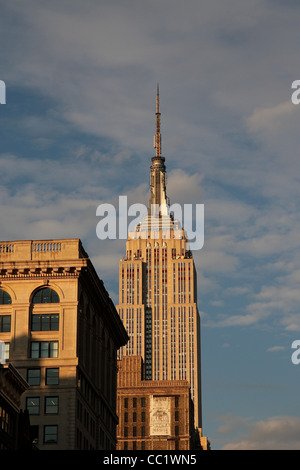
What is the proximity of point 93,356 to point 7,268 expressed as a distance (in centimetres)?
1595

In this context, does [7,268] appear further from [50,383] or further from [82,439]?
[82,439]

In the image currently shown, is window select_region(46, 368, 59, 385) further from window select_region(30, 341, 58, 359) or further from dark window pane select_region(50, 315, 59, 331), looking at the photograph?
dark window pane select_region(50, 315, 59, 331)

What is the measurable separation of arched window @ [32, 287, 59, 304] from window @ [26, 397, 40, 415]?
415 inches

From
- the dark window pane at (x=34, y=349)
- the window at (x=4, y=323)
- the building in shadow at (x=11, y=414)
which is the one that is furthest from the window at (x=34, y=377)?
the building in shadow at (x=11, y=414)

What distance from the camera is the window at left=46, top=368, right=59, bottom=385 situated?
106688mm

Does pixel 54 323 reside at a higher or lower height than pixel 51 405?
higher

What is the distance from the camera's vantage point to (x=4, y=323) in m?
108

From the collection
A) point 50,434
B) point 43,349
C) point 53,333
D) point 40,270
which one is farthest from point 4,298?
point 50,434

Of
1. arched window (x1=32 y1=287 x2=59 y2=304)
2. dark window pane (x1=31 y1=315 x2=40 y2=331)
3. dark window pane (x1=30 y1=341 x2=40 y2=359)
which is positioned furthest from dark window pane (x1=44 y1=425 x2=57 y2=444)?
arched window (x1=32 y1=287 x2=59 y2=304)

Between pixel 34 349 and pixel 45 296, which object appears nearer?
pixel 34 349

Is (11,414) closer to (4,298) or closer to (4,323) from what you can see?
(4,323)

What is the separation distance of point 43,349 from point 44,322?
295 cm
